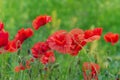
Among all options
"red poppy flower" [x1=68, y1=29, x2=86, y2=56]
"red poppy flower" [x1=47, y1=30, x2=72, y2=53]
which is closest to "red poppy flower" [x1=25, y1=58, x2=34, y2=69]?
"red poppy flower" [x1=47, y1=30, x2=72, y2=53]

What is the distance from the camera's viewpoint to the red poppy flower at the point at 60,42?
289 centimetres

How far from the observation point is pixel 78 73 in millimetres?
3154

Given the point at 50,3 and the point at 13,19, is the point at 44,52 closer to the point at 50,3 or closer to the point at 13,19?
the point at 13,19

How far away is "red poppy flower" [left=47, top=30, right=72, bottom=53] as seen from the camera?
2890mm

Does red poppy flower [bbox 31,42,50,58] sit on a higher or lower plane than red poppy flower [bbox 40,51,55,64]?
higher

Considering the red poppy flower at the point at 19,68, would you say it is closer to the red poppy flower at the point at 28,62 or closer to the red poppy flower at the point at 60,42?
the red poppy flower at the point at 28,62

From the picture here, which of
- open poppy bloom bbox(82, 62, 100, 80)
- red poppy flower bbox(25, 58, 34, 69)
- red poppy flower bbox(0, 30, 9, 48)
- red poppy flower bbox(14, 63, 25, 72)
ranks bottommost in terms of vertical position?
open poppy bloom bbox(82, 62, 100, 80)

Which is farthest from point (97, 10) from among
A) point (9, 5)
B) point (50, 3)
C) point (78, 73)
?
point (78, 73)

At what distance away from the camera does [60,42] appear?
2930 millimetres

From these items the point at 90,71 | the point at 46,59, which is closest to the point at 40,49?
the point at 46,59

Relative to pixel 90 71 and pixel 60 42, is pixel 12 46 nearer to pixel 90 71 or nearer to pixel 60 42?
pixel 60 42

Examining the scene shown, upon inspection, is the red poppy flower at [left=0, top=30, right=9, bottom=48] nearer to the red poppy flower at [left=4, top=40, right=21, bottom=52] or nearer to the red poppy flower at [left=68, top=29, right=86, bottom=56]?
the red poppy flower at [left=4, top=40, right=21, bottom=52]

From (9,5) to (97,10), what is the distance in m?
1.18

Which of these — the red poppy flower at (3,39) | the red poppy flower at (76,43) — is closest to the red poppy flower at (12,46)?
the red poppy flower at (3,39)
